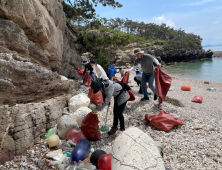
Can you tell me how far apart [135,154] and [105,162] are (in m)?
0.84

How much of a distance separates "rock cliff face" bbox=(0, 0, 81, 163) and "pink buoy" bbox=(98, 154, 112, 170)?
5.25 feet

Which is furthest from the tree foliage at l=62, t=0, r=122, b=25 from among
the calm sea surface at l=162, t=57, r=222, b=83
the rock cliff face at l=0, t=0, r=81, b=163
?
the calm sea surface at l=162, t=57, r=222, b=83

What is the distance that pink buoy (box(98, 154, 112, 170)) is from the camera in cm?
248

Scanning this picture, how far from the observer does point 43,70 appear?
13.2 feet

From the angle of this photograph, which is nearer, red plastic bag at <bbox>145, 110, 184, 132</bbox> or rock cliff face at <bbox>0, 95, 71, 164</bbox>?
rock cliff face at <bbox>0, 95, 71, 164</bbox>

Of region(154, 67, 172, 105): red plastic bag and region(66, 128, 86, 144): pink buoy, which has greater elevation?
region(154, 67, 172, 105): red plastic bag

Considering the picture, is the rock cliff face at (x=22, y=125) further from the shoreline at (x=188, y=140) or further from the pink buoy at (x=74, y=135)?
the shoreline at (x=188, y=140)

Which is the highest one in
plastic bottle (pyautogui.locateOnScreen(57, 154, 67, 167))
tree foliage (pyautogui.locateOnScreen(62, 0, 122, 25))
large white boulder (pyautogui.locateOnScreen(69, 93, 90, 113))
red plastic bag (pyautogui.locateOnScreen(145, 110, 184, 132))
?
tree foliage (pyautogui.locateOnScreen(62, 0, 122, 25))

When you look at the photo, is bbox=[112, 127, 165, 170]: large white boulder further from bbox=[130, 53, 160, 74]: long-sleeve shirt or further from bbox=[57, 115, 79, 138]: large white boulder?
bbox=[130, 53, 160, 74]: long-sleeve shirt

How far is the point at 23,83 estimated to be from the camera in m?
3.36

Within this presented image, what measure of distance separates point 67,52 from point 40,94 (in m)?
5.87

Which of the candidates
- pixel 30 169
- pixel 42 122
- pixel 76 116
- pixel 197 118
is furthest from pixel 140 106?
pixel 30 169

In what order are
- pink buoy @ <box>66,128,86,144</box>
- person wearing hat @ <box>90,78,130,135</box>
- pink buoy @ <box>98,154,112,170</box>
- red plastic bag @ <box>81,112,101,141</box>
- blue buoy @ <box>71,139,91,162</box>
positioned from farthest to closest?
red plastic bag @ <box>81,112,101,141</box> → pink buoy @ <box>66,128,86,144</box> → person wearing hat @ <box>90,78,130,135</box> → blue buoy @ <box>71,139,91,162</box> → pink buoy @ <box>98,154,112,170</box>

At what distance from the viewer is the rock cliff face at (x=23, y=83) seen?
281 cm
